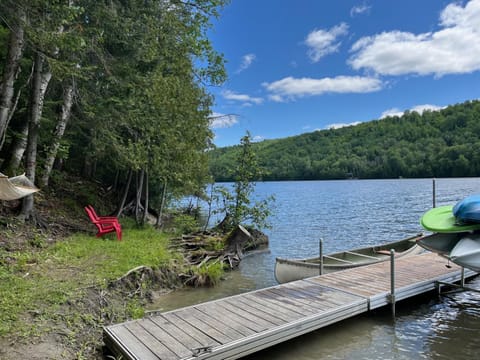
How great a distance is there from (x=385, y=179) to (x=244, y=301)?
86.2m

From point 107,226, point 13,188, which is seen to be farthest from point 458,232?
point 107,226

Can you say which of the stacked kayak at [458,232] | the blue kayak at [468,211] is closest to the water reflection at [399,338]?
the stacked kayak at [458,232]

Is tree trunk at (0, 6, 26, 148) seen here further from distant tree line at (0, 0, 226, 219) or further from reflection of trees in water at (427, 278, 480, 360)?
reflection of trees in water at (427, 278, 480, 360)

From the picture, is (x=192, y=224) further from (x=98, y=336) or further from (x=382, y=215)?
(x=382, y=215)

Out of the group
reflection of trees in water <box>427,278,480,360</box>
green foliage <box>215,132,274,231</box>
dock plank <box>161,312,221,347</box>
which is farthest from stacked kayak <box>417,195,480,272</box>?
green foliage <box>215,132,274,231</box>

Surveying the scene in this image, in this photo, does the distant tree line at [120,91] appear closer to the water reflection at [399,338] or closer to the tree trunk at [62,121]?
the tree trunk at [62,121]

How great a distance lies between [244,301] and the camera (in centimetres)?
598

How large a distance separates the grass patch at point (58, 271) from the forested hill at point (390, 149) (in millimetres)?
48826

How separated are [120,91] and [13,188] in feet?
17.9

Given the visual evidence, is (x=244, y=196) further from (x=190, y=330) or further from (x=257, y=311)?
(x=190, y=330)

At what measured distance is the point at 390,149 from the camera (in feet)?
255

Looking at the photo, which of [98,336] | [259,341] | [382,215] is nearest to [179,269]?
[98,336]

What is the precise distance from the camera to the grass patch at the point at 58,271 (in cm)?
458

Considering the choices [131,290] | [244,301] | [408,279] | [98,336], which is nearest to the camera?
[98,336]
